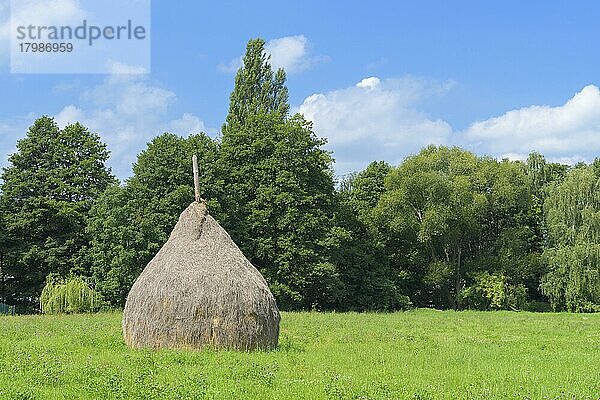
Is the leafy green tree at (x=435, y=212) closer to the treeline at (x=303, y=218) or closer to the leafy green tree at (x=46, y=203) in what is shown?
the treeline at (x=303, y=218)

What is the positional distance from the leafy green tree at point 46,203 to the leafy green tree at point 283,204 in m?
8.61

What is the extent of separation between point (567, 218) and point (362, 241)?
13.5 meters

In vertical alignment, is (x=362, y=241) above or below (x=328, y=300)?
above

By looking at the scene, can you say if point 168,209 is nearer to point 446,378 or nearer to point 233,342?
point 233,342

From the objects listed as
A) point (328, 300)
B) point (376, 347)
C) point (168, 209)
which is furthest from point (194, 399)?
point (328, 300)

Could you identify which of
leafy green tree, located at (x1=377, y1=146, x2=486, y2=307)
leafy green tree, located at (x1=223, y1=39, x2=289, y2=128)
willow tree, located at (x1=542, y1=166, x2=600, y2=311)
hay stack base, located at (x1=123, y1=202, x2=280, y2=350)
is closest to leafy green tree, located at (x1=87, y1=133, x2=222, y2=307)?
leafy green tree, located at (x1=223, y1=39, x2=289, y2=128)

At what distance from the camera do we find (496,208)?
47.5 metres

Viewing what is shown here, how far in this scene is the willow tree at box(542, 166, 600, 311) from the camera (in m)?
42.5

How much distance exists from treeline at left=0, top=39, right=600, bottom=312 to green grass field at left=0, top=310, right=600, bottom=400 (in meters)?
16.2

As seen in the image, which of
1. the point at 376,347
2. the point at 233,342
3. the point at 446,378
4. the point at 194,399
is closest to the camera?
the point at 194,399

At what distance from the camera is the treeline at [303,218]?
36.7 metres

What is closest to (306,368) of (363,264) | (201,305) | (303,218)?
(201,305)

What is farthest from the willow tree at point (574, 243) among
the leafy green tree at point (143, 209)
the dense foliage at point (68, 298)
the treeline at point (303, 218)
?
the dense foliage at point (68, 298)

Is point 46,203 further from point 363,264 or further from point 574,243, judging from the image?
point 574,243
